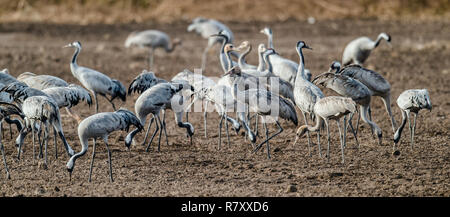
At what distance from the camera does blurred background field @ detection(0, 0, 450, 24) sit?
83.4 feet

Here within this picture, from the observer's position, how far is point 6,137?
9.98m

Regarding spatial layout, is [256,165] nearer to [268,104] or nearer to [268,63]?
[268,104]

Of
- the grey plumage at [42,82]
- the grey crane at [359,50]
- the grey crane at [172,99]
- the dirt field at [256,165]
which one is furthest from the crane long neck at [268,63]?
the grey crane at [359,50]

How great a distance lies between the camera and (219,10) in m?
26.5

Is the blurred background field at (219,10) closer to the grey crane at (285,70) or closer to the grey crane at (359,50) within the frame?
the grey crane at (359,50)

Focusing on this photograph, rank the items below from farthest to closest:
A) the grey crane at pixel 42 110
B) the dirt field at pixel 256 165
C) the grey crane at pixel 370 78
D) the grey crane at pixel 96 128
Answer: the grey crane at pixel 370 78 → the grey crane at pixel 42 110 → the grey crane at pixel 96 128 → the dirt field at pixel 256 165

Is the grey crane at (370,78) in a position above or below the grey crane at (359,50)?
below

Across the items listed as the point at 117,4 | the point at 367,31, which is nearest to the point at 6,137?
the point at 367,31

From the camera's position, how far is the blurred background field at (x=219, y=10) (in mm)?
25422

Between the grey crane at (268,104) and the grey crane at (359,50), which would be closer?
the grey crane at (268,104)

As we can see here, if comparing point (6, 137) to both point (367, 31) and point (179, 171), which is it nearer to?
point (179, 171)

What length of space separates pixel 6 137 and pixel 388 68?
29.5 ft

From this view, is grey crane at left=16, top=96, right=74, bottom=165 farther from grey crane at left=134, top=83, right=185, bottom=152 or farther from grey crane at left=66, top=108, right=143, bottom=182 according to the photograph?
grey crane at left=134, top=83, right=185, bottom=152

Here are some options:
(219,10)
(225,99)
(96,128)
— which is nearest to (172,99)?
(225,99)
